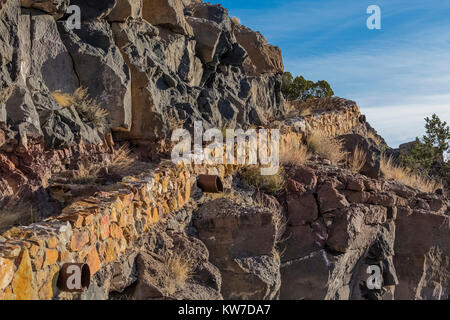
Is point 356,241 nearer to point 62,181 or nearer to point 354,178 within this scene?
point 354,178

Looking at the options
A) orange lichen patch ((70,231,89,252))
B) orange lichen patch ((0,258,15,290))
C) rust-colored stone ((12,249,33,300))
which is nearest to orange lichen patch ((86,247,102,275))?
orange lichen patch ((70,231,89,252))

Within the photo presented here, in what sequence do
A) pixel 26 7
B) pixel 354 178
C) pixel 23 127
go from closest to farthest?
pixel 23 127
pixel 26 7
pixel 354 178

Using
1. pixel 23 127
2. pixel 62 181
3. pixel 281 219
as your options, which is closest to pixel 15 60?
pixel 23 127

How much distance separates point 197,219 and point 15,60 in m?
3.35

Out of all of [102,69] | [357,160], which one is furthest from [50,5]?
[357,160]

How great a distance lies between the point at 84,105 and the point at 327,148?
567 centimetres

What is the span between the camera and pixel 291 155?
9.69 m

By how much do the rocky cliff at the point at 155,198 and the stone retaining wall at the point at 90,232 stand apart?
0.05 ft

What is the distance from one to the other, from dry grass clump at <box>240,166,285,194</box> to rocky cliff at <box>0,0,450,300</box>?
11 cm

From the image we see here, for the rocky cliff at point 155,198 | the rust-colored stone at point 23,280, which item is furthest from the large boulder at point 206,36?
the rust-colored stone at point 23,280

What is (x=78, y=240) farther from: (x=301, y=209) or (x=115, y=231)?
(x=301, y=209)

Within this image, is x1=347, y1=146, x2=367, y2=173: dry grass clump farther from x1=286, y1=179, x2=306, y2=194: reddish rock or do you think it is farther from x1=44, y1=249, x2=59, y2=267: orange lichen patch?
x1=44, y1=249, x2=59, y2=267: orange lichen patch

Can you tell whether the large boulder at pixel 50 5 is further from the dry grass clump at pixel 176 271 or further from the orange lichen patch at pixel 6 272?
the orange lichen patch at pixel 6 272
